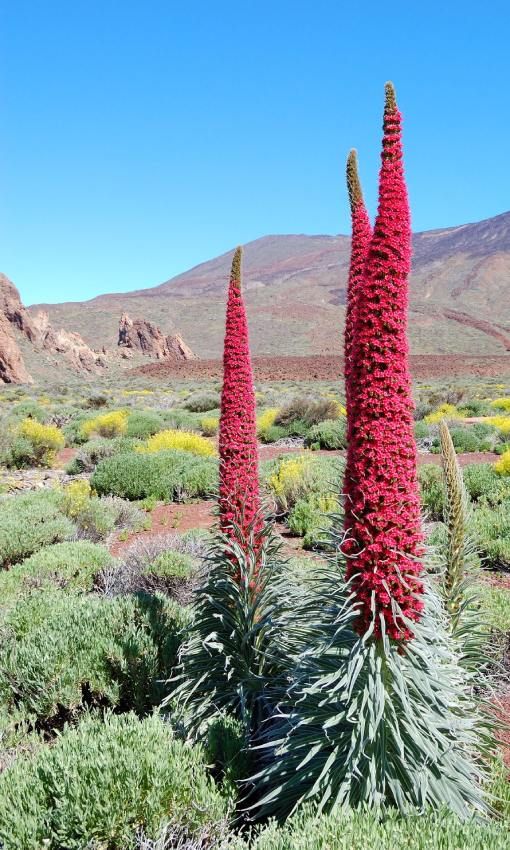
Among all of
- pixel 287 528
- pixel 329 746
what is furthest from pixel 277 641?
pixel 287 528

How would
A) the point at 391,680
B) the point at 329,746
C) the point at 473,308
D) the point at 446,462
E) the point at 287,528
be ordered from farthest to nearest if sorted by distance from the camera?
the point at 473,308 → the point at 287,528 → the point at 446,462 → the point at 329,746 → the point at 391,680

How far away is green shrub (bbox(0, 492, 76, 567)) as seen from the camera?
7.16 meters

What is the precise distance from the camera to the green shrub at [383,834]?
76.6 inches

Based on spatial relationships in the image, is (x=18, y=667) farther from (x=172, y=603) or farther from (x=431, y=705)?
(x=431, y=705)

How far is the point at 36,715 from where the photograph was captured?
3.73m

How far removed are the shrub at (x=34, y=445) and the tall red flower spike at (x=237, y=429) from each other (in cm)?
1147

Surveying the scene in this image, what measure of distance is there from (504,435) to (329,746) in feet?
44.6

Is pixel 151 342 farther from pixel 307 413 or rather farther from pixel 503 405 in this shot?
pixel 307 413

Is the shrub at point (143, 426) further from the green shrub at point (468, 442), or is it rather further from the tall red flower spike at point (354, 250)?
the tall red flower spike at point (354, 250)

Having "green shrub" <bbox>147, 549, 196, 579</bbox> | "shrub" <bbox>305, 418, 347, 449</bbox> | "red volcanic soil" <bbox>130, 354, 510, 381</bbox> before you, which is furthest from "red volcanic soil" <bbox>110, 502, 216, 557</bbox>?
"red volcanic soil" <bbox>130, 354, 510, 381</bbox>

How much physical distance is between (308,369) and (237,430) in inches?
1772

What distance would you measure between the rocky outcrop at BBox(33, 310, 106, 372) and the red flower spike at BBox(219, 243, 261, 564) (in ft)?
171

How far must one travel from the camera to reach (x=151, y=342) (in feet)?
218

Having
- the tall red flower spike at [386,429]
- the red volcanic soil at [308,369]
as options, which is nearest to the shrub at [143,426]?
the tall red flower spike at [386,429]
